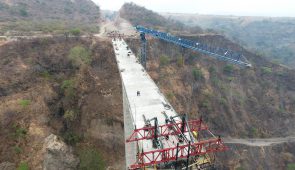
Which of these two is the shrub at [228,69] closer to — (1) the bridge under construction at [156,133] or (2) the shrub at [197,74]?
(2) the shrub at [197,74]

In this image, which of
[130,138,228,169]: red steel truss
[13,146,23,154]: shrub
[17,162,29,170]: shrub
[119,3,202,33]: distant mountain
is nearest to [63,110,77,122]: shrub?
[13,146,23,154]: shrub

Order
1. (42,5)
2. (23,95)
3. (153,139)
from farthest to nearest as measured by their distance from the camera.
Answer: (42,5) → (23,95) → (153,139)

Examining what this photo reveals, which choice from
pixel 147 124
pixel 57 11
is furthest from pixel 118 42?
pixel 57 11

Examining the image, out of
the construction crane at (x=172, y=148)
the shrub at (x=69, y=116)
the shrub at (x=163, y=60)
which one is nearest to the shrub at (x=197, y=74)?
the shrub at (x=163, y=60)

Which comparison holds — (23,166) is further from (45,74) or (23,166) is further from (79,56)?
(79,56)

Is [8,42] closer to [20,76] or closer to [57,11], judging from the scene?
[20,76]

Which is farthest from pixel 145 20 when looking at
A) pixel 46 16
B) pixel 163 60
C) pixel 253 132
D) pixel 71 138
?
pixel 71 138
